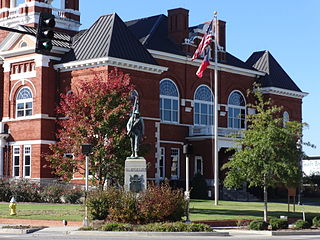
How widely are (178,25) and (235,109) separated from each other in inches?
377

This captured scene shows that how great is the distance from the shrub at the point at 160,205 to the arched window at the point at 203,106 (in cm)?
2952

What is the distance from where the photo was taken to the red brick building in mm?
47906

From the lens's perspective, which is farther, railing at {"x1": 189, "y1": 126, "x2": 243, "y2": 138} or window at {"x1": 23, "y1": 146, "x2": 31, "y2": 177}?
railing at {"x1": 189, "y1": 126, "x2": 243, "y2": 138}

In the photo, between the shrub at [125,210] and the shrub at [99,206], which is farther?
the shrub at [99,206]

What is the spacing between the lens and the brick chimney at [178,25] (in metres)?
56.4

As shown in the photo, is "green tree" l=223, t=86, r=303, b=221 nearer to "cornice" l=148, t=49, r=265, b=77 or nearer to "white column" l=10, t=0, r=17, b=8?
"cornice" l=148, t=49, r=265, b=77

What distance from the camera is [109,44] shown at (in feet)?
154

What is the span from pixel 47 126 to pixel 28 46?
6.17 m

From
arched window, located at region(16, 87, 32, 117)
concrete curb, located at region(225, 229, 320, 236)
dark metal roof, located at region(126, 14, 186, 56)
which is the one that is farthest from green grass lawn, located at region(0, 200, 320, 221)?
dark metal roof, located at region(126, 14, 186, 56)

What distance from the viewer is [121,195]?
90.5 ft

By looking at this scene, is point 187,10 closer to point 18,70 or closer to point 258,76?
point 258,76

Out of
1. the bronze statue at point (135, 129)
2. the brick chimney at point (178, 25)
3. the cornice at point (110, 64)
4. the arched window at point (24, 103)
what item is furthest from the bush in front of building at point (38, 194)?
the brick chimney at point (178, 25)

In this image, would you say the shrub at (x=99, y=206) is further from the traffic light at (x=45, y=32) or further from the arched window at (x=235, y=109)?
the arched window at (x=235, y=109)

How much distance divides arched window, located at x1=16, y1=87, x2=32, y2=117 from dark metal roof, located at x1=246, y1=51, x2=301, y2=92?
22927mm
